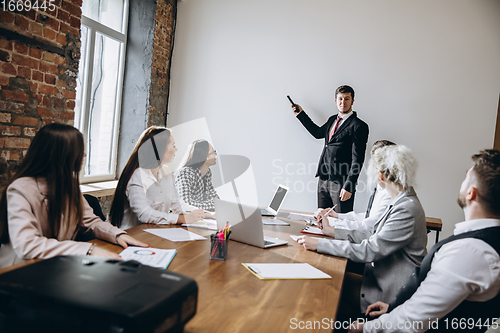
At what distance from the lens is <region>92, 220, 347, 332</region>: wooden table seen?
1.00 meters

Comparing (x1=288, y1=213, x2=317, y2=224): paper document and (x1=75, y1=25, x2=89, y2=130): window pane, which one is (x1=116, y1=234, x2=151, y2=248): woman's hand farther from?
(x1=75, y1=25, x2=89, y2=130): window pane

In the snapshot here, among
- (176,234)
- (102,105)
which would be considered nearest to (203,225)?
(176,234)

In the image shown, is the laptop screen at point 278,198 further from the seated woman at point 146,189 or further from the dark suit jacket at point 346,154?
the dark suit jacket at point 346,154

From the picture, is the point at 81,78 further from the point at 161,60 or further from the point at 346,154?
the point at 346,154

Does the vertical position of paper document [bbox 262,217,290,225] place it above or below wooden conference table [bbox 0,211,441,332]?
below

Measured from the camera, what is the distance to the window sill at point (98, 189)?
330 cm

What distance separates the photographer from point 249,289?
1.22 metres

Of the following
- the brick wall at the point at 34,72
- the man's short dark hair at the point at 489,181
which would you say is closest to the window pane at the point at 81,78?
the brick wall at the point at 34,72

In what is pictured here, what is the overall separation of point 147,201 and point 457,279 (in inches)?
67.5

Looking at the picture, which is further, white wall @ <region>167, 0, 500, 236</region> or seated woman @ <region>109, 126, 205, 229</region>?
white wall @ <region>167, 0, 500, 236</region>

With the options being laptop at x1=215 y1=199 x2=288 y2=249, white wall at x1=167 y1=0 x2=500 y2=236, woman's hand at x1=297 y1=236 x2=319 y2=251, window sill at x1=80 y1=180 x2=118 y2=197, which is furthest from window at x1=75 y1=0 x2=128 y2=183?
woman's hand at x1=297 y1=236 x2=319 y2=251

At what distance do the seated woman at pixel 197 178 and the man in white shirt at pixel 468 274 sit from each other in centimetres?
187

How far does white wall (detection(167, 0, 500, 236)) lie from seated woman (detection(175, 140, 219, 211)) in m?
1.26

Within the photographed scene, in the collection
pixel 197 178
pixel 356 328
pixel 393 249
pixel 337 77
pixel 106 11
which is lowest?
pixel 356 328
